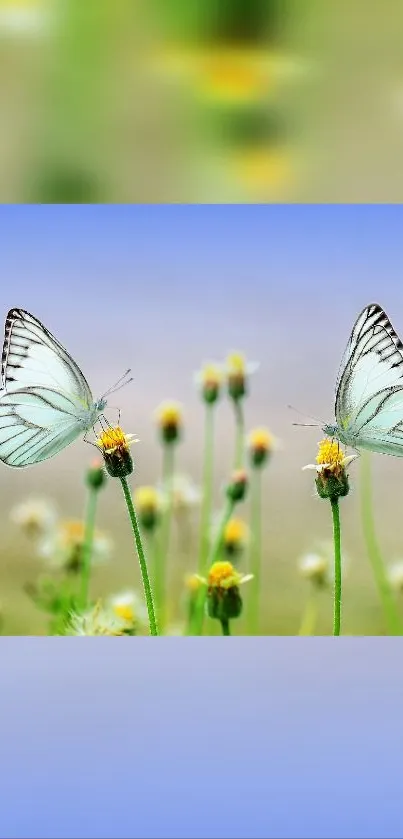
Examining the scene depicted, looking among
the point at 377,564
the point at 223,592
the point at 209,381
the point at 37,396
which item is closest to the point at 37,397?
the point at 37,396

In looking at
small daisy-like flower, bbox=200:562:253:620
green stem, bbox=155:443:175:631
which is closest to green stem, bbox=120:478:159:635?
green stem, bbox=155:443:175:631

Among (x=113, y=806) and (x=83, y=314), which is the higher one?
(x=83, y=314)

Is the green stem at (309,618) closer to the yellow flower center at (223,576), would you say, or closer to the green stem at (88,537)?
the yellow flower center at (223,576)

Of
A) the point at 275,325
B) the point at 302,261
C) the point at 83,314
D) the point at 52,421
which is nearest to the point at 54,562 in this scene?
the point at 52,421

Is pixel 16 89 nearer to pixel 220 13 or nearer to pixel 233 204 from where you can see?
pixel 220 13

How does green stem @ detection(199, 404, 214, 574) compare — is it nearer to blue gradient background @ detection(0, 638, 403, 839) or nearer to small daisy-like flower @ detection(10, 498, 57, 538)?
blue gradient background @ detection(0, 638, 403, 839)

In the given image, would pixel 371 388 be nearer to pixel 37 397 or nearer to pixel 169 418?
pixel 169 418
